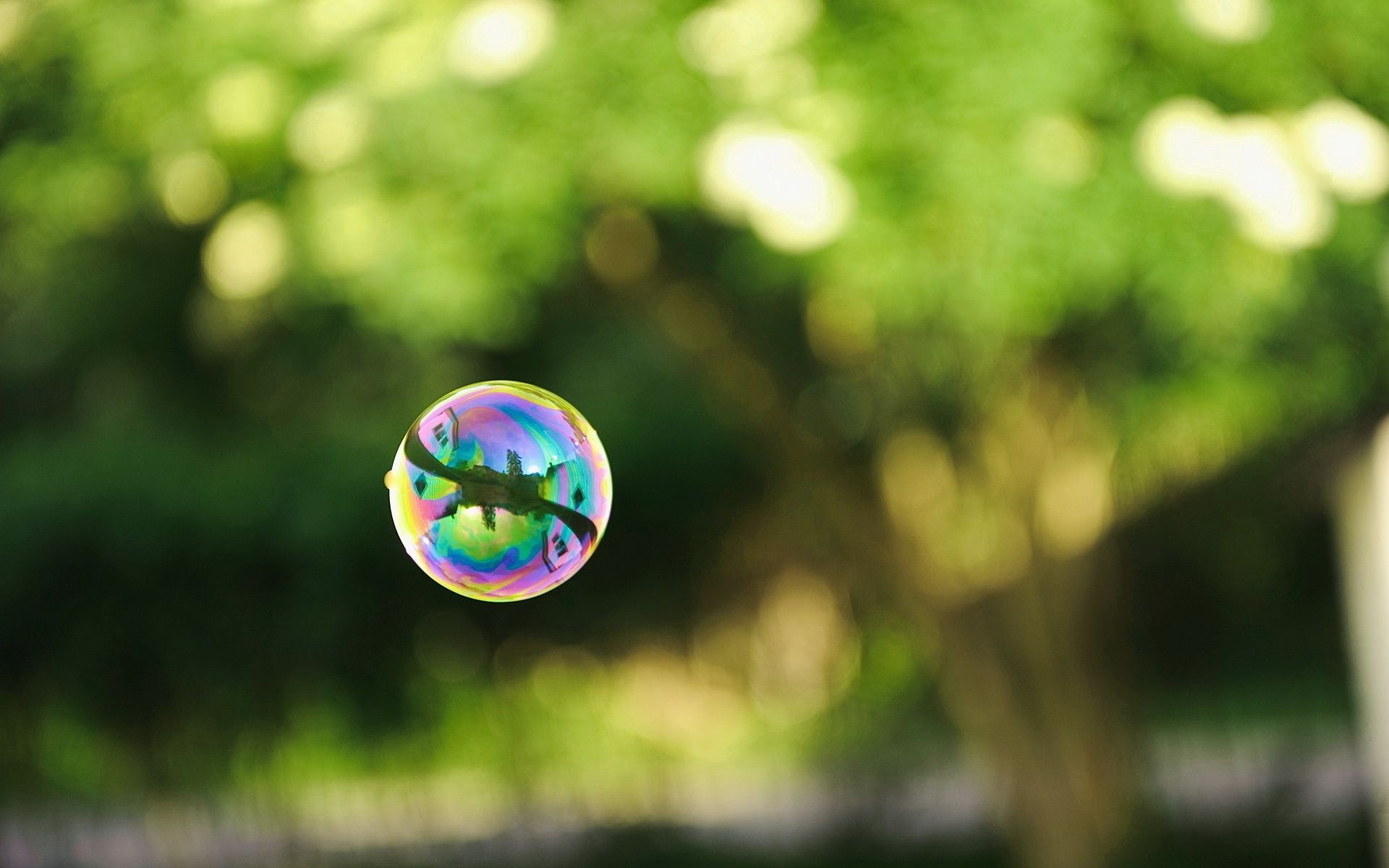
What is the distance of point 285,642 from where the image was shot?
10.7 m

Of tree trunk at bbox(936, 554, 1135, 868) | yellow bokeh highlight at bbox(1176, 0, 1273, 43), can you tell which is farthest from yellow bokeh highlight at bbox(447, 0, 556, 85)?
tree trunk at bbox(936, 554, 1135, 868)

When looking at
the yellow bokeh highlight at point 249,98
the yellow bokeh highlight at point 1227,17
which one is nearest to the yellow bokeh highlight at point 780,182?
the yellow bokeh highlight at point 1227,17

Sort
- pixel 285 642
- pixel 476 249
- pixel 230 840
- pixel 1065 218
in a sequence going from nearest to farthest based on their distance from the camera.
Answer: pixel 1065 218, pixel 476 249, pixel 285 642, pixel 230 840

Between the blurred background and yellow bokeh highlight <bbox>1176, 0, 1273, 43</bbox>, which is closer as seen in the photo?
yellow bokeh highlight <bbox>1176, 0, 1273, 43</bbox>

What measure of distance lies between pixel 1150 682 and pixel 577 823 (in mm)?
4733

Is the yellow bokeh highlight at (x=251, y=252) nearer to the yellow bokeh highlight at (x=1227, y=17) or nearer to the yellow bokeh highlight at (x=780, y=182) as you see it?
the yellow bokeh highlight at (x=780, y=182)

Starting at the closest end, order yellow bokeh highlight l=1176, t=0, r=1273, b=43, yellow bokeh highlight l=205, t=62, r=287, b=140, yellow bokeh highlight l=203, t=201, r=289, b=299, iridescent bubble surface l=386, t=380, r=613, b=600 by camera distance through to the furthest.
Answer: iridescent bubble surface l=386, t=380, r=613, b=600, yellow bokeh highlight l=1176, t=0, r=1273, b=43, yellow bokeh highlight l=205, t=62, r=287, b=140, yellow bokeh highlight l=203, t=201, r=289, b=299

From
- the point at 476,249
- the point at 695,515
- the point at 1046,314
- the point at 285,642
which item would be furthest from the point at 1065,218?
the point at 285,642

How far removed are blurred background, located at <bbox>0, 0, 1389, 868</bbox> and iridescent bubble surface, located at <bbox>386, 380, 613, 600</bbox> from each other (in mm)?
831

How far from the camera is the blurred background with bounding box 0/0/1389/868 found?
4039mm

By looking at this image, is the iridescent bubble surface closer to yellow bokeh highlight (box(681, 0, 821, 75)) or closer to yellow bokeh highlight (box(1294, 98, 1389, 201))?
yellow bokeh highlight (box(681, 0, 821, 75))

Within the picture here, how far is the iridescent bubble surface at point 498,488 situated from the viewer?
314 centimetres

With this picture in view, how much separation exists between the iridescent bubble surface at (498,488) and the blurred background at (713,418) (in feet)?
2.73

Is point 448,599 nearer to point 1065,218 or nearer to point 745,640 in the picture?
point 745,640
